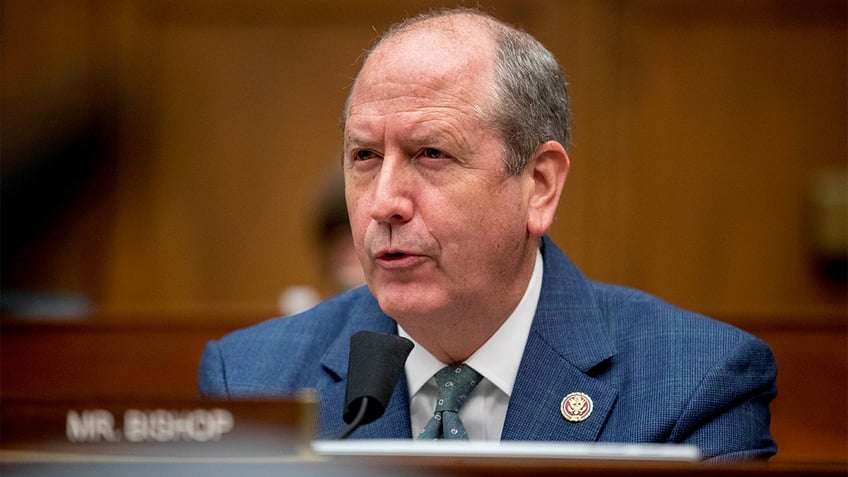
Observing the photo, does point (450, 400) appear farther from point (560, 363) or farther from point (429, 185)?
point (429, 185)

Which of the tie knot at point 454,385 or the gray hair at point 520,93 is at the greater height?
the gray hair at point 520,93

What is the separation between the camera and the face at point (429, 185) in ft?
7.39

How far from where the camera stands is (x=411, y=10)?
225 inches

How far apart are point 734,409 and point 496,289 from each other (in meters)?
0.54

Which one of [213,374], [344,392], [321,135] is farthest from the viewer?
[321,135]

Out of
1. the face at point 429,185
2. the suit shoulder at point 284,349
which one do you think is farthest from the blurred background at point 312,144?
the face at point 429,185

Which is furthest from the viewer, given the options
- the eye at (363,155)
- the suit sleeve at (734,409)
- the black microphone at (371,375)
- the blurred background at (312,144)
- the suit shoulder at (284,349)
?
the blurred background at (312,144)

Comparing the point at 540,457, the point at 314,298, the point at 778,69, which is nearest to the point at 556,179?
the point at 540,457

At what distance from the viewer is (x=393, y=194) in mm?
2238

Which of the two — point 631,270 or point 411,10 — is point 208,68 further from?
point 631,270

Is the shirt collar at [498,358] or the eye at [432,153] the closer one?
the eye at [432,153]

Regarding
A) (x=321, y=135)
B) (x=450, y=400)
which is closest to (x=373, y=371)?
(x=450, y=400)

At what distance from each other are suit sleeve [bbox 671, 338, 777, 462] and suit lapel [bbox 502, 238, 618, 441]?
7.1 inches

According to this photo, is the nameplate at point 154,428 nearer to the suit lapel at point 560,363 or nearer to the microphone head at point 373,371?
the microphone head at point 373,371
